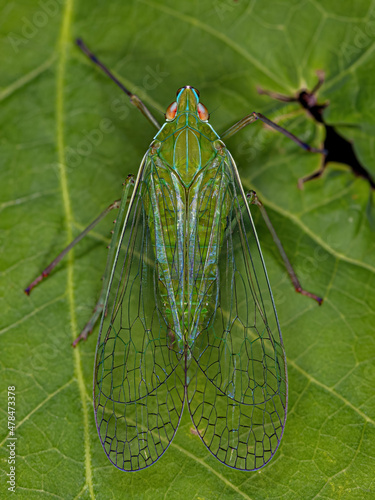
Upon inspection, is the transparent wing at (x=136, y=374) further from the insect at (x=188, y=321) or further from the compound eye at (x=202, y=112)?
the compound eye at (x=202, y=112)

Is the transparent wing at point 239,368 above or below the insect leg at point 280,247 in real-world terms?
below

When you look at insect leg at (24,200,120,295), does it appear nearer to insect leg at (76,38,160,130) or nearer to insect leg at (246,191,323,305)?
insect leg at (76,38,160,130)

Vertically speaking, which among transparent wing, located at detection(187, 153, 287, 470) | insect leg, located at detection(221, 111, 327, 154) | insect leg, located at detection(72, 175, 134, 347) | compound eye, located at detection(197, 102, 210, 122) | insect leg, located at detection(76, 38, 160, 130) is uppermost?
insect leg, located at detection(76, 38, 160, 130)

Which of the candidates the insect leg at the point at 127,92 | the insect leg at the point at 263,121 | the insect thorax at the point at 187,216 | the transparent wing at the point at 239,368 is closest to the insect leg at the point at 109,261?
the insect thorax at the point at 187,216

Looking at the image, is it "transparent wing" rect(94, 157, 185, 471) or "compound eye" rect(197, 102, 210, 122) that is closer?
"transparent wing" rect(94, 157, 185, 471)

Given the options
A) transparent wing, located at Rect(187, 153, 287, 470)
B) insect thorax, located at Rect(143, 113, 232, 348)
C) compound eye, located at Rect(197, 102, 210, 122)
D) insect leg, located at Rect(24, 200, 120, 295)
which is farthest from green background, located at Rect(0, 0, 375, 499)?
insect thorax, located at Rect(143, 113, 232, 348)

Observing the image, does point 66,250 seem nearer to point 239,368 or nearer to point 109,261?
point 109,261

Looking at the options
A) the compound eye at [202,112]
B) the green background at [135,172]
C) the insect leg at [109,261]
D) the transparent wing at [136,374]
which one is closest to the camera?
the transparent wing at [136,374]
